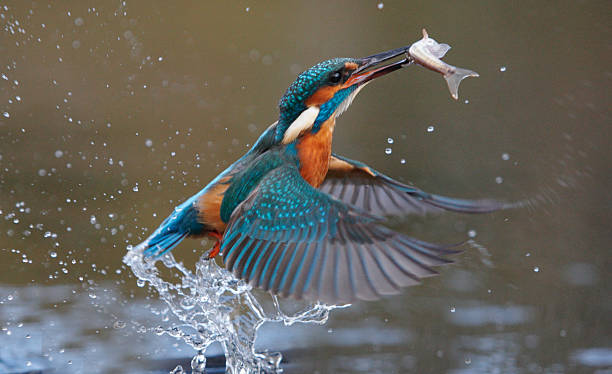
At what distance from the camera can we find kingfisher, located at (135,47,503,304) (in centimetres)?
190

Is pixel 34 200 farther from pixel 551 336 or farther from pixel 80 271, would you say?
pixel 551 336

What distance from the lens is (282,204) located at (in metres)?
2.07

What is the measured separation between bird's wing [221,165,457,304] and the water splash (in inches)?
17.3

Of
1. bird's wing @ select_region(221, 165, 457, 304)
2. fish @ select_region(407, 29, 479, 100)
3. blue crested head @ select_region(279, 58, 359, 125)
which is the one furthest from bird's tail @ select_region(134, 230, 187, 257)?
fish @ select_region(407, 29, 479, 100)

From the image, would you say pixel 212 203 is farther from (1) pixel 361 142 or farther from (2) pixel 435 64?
(1) pixel 361 142

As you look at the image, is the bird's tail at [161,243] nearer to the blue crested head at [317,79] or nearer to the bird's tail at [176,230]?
the bird's tail at [176,230]

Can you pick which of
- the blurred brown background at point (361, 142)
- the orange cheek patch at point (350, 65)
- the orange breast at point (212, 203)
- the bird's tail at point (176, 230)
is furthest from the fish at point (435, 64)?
the blurred brown background at point (361, 142)

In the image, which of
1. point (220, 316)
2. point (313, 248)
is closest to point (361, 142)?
point (220, 316)

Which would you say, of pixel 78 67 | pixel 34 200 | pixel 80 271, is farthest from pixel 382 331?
pixel 78 67

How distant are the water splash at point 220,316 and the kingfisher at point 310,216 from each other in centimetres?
22

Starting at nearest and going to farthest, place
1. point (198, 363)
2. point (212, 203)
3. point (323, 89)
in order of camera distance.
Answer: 1. point (323, 89)
2. point (212, 203)
3. point (198, 363)

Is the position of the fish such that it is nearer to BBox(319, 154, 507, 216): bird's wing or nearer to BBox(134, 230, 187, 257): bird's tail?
BBox(319, 154, 507, 216): bird's wing

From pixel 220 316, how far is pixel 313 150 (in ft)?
2.25

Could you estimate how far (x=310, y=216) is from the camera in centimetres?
204
